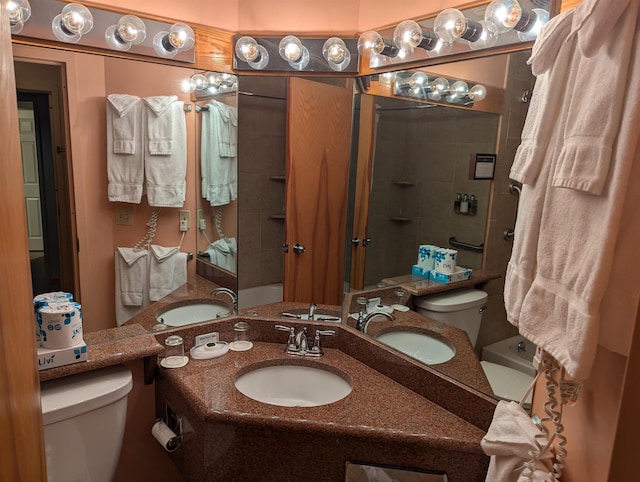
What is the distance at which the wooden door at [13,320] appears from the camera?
1.70 feet

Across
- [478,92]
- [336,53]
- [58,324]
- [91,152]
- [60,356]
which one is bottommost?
[60,356]

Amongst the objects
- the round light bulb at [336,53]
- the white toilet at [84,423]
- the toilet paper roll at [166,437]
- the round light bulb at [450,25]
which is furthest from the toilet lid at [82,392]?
the round light bulb at [450,25]

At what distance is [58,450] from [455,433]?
46.2 inches

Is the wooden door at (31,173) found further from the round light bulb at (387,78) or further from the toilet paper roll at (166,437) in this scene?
the round light bulb at (387,78)

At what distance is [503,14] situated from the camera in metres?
1.21

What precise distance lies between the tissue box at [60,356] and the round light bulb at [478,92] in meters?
1.47

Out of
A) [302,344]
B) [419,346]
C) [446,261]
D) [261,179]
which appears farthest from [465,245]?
[261,179]

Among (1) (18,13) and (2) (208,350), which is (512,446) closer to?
(2) (208,350)

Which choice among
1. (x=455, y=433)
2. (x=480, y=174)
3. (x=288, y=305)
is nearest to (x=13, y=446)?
(x=455, y=433)

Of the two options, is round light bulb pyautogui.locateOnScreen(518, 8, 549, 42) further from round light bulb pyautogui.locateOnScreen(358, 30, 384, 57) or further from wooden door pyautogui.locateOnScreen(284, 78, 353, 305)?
wooden door pyautogui.locateOnScreen(284, 78, 353, 305)

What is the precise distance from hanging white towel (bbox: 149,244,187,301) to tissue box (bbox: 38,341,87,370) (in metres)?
0.36

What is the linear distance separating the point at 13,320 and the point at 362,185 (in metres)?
1.35

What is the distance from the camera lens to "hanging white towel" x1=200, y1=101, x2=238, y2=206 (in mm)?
1740

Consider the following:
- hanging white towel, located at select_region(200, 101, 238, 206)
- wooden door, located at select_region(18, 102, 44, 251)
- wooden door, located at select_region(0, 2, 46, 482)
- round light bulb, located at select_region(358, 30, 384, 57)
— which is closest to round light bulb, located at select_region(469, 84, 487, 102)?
round light bulb, located at select_region(358, 30, 384, 57)
